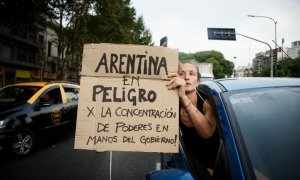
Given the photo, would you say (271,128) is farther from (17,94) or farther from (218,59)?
(218,59)

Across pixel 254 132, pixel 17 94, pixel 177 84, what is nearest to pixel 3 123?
pixel 17 94

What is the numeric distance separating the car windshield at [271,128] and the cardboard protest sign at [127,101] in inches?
24.5

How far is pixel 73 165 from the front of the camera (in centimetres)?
630

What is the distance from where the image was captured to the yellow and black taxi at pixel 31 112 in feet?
21.9

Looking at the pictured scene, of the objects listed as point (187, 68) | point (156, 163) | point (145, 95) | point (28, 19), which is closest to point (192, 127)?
point (145, 95)

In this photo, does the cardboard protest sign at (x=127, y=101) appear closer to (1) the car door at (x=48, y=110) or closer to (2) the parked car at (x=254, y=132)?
(2) the parked car at (x=254, y=132)

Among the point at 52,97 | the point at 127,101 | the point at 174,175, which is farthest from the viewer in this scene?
the point at 52,97

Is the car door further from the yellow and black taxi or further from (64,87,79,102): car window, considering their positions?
(64,87,79,102): car window

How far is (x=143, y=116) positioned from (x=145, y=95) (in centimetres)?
18

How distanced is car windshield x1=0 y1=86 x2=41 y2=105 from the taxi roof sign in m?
22.9

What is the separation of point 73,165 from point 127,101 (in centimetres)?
402

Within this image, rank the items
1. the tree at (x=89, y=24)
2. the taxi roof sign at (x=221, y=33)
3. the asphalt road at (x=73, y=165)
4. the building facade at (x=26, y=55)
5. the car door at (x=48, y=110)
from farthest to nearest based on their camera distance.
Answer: the building facade at (x=26, y=55) → the taxi roof sign at (x=221, y=33) → the tree at (x=89, y=24) → the car door at (x=48, y=110) → the asphalt road at (x=73, y=165)

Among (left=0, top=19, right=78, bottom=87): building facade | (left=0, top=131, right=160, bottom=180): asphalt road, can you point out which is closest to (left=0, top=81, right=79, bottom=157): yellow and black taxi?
(left=0, top=131, right=160, bottom=180): asphalt road

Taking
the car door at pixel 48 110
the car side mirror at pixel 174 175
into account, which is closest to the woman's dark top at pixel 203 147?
the car side mirror at pixel 174 175
